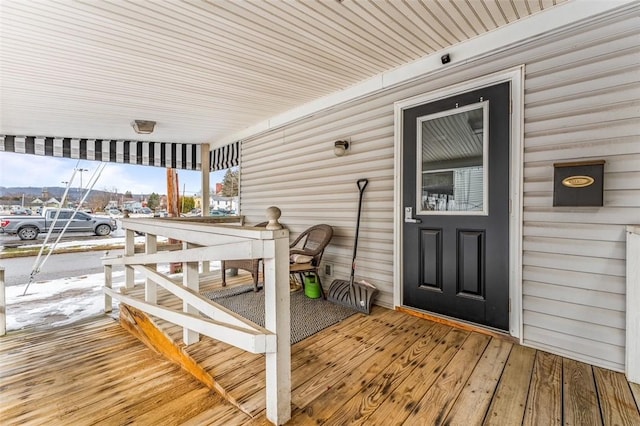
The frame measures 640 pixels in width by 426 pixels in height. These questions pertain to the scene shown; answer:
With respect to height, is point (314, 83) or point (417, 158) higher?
point (314, 83)

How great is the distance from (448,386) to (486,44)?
269cm

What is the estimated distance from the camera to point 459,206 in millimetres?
2570

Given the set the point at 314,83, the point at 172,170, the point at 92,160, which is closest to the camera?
the point at 314,83

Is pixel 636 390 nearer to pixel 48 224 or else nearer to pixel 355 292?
pixel 355 292

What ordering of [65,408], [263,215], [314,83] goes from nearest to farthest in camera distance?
1. [65,408]
2. [314,83]
3. [263,215]

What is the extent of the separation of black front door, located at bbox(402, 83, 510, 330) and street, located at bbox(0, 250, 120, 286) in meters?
7.41

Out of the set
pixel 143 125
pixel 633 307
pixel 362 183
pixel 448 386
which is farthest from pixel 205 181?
pixel 633 307

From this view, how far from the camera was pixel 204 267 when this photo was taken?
495 cm

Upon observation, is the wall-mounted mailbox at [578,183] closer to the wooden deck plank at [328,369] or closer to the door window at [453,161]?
the door window at [453,161]

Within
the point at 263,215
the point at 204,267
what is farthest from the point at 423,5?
the point at 204,267

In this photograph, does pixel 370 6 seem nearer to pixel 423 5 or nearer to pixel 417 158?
pixel 423 5

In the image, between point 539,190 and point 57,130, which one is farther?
point 57,130

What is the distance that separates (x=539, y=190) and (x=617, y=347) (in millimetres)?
1158

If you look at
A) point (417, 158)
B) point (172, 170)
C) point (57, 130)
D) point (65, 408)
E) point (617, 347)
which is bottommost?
point (65, 408)
